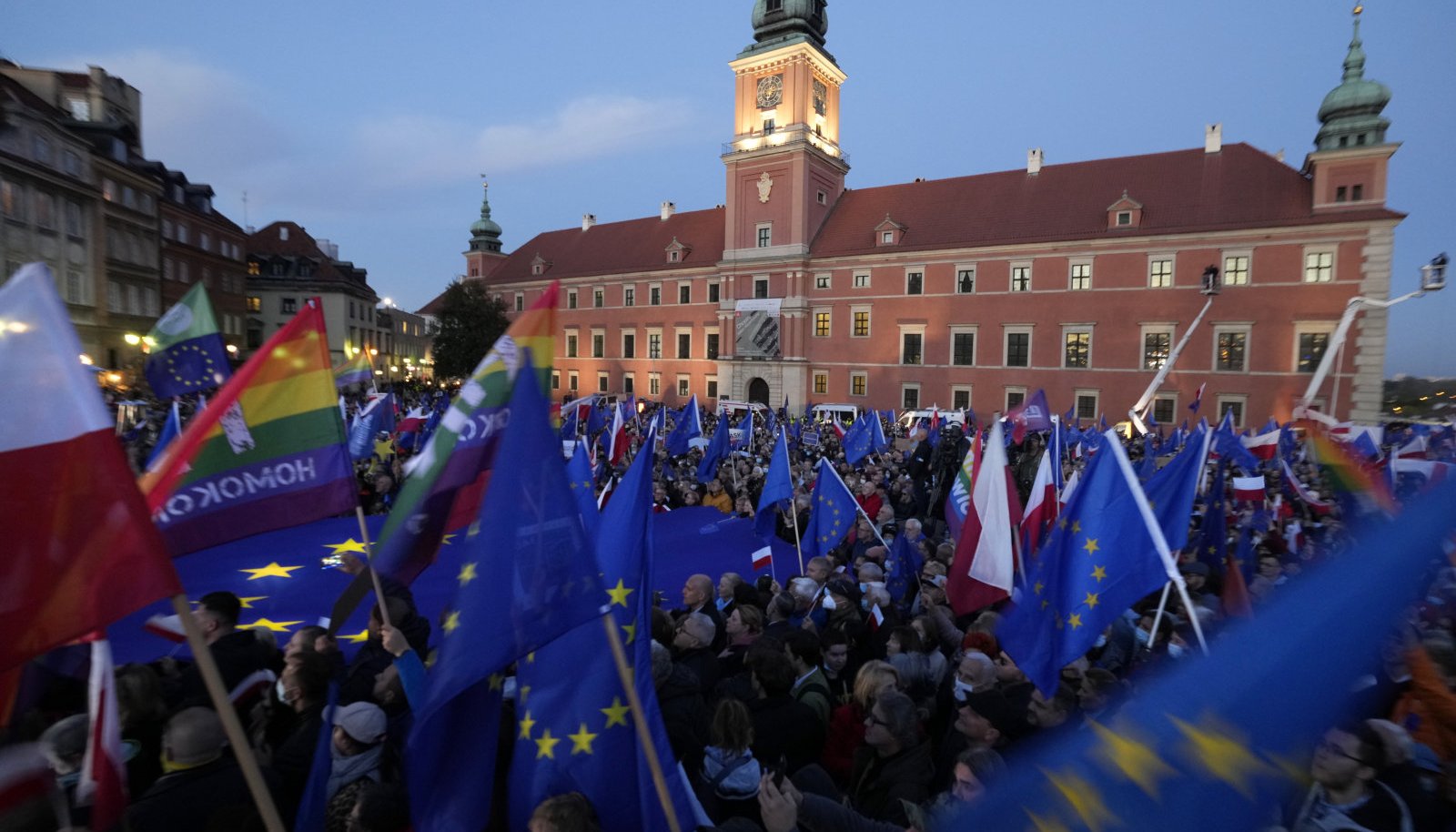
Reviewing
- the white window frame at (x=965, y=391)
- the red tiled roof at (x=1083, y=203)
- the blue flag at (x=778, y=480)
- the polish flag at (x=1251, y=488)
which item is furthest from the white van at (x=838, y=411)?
the blue flag at (x=778, y=480)

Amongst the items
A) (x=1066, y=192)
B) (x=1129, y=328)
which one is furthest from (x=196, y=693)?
(x=1066, y=192)

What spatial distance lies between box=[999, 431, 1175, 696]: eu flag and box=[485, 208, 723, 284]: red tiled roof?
39133 millimetres

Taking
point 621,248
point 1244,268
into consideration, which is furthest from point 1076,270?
point 621,248

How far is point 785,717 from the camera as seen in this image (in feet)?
11.4

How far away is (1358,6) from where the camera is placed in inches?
925

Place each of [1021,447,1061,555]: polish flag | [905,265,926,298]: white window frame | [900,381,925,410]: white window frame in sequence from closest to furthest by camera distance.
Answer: [1021,447,1061,555]: polish flag, [900,381,925,410]: white window frame, [905,265,926,298]: white window frame

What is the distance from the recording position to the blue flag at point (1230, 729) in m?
1.59

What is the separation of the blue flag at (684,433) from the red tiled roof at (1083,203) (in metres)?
24.0

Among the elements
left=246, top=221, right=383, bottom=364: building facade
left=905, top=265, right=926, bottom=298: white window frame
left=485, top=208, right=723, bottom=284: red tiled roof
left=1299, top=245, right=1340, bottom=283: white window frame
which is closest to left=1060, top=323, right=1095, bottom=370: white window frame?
left=905, top=265, right=926, bottom=298: white window frame

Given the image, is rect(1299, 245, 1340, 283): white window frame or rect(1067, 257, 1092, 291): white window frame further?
rect(1067, 257, 1092, 291): white window frame

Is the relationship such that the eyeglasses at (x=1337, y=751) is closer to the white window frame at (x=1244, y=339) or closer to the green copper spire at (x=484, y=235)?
the white window frame at (x=1244, y=339)

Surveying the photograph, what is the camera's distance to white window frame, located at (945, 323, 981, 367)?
112 ft

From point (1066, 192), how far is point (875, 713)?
121ft

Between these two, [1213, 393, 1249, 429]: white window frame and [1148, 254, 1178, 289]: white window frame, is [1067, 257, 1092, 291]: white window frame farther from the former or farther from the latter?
[1213, 393, 1249, 429]: white window frame
